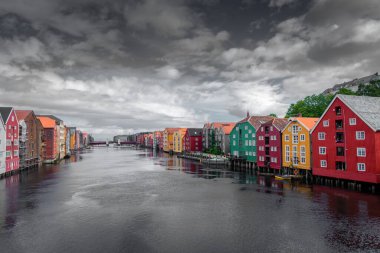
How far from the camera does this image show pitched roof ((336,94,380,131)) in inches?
1768

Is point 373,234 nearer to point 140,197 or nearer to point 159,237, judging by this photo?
point 159,237

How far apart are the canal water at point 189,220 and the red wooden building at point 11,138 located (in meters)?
20.1

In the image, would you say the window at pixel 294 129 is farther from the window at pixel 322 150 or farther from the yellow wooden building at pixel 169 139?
the yellow wooden building at pixel 169 139

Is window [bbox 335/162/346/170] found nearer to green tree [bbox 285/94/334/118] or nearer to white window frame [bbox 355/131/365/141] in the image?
white window frame [bbox 355/131/365/141]

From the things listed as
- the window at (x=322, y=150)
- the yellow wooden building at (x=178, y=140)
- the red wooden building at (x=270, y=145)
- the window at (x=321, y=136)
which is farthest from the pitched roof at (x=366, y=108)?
the yellow wooden building at (x=178, y=140)

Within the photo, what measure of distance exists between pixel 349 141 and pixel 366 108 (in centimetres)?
718

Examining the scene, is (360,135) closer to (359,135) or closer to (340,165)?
(359,135)

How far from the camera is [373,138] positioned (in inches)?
1698

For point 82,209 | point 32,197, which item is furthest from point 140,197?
point 32,197

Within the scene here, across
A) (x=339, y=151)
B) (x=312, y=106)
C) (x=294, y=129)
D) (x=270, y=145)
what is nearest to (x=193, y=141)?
(x=312, y=106)

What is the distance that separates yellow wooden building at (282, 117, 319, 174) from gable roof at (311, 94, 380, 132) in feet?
37.3

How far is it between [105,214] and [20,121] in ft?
202

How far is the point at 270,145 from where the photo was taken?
71812mm

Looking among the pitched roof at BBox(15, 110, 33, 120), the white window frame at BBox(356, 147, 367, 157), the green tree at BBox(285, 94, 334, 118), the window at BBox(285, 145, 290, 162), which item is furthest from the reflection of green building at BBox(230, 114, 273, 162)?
the pitched roof at BBox(15, 110, 33, 120)
